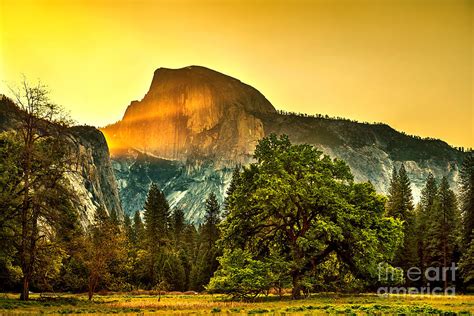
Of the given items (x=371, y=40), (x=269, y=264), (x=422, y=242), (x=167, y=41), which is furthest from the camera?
(x=422, y=242)

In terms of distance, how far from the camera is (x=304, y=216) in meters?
33.5

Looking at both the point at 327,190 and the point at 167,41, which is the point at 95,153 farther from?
the point at 327,190

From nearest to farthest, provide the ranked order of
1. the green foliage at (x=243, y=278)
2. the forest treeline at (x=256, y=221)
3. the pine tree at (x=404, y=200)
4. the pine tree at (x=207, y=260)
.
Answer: the forest treeline at (x=256, y=221) → the green foliage at (x=243, y=278) → the pine tree at (x=404, y=200) → the pine tree at (x=207, y=260)

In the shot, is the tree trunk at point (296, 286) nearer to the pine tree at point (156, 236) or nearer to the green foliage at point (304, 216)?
the green foliage at point (304, 216)

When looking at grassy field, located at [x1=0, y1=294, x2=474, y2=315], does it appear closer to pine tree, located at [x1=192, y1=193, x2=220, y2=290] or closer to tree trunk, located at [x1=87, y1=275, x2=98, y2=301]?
tree trunk, located at [x1=87, y1=275, x2=98, y2=301]

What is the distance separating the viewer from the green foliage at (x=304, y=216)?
105 feet

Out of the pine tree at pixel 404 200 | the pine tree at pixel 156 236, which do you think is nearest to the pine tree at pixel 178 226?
the pine tree at pixel 156 236

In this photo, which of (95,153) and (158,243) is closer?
(158,243)

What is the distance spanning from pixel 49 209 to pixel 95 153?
169 metres

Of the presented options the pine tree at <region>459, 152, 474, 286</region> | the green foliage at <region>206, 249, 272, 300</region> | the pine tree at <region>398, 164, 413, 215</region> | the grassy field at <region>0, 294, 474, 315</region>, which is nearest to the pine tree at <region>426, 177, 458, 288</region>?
the pine tree at <region>459, 152, 474, 286</region>

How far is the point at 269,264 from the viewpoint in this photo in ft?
103

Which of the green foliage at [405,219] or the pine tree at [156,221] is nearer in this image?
the green foliage at [405,219]

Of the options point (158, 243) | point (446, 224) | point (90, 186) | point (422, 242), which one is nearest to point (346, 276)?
point (446, 224)

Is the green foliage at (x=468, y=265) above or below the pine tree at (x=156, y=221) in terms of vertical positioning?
below
